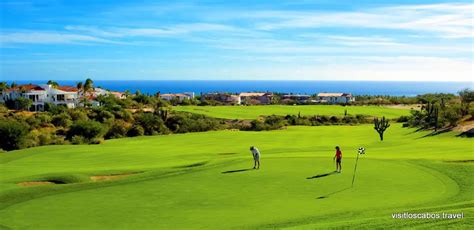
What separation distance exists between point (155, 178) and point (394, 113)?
89.8m

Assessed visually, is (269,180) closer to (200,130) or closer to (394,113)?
(200,130)

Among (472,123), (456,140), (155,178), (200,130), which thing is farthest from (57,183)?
(200,130)

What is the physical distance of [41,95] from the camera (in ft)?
349

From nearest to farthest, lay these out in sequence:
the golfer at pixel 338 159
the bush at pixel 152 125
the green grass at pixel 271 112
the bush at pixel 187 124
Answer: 1. the golfer at pixel 338 159
2. the bush at pixel 152 125
3. the bush at pixel 187 124
4. the green grass at pixel 271 112

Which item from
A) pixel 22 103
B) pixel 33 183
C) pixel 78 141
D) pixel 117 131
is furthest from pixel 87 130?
pixel 22 103

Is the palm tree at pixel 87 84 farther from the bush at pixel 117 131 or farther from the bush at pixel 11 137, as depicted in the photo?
the bush at pixel 11 137

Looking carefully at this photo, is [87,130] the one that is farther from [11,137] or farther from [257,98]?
[257,98]

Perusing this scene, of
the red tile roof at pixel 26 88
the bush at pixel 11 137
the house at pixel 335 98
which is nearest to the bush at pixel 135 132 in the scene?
the bush at pixel 11 137

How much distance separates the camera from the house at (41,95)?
4080 inches

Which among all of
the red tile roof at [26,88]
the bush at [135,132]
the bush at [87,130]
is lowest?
the bush at [135,132]

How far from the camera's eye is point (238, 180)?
22391 millimetres

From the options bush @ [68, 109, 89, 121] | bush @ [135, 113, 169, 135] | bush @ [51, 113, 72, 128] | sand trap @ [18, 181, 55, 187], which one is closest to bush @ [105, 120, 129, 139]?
bush @ [135, 113, 169, 135]

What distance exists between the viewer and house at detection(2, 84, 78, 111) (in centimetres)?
10362

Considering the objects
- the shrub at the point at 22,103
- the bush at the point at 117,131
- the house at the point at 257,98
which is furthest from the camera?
the house at the point at 257,98
